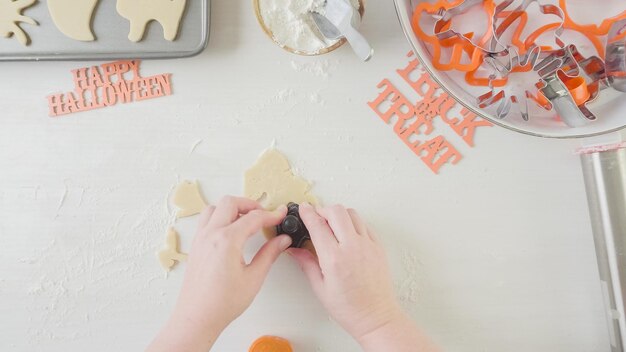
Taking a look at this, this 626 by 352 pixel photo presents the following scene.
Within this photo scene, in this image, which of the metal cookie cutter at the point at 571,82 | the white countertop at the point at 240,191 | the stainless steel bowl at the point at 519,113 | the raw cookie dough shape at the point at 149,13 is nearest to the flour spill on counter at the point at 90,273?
the white countertop at the point at 240,191

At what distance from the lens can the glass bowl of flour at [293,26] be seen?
0.64 meters

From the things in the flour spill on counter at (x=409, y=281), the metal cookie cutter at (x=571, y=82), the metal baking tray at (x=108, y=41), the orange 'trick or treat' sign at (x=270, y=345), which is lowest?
the orange 'trick or treat' sign at (x=270, y=345)

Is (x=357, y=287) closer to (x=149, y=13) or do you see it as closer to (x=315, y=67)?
(x=315, y=67)

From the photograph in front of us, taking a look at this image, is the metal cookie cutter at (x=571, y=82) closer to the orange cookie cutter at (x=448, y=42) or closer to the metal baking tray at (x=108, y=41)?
the orange cookie cutter at (x=448, y=42)

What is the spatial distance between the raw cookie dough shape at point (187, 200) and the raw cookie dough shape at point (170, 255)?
0.11 ft

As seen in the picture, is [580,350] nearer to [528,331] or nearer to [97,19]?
[528,331]

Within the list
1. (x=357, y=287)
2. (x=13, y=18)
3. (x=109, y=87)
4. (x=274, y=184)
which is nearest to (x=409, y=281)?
(x=357, y=287)

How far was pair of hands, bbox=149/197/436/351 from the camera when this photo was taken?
0.55 metres

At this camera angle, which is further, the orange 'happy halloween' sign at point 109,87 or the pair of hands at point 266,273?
the orange 'happy halloween' sign at point 109,87

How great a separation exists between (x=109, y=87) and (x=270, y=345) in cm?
40

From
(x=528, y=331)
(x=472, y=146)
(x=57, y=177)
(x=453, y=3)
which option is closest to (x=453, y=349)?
(x=528, y=331)

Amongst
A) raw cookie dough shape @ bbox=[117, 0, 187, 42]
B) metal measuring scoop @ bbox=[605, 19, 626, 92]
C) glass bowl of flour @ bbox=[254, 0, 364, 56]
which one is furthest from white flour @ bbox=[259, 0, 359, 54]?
metal measuring scoop @ bbox=[605, 19, 626, 92]

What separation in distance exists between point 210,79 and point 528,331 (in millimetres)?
539

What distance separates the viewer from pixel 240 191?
0.65 metres
